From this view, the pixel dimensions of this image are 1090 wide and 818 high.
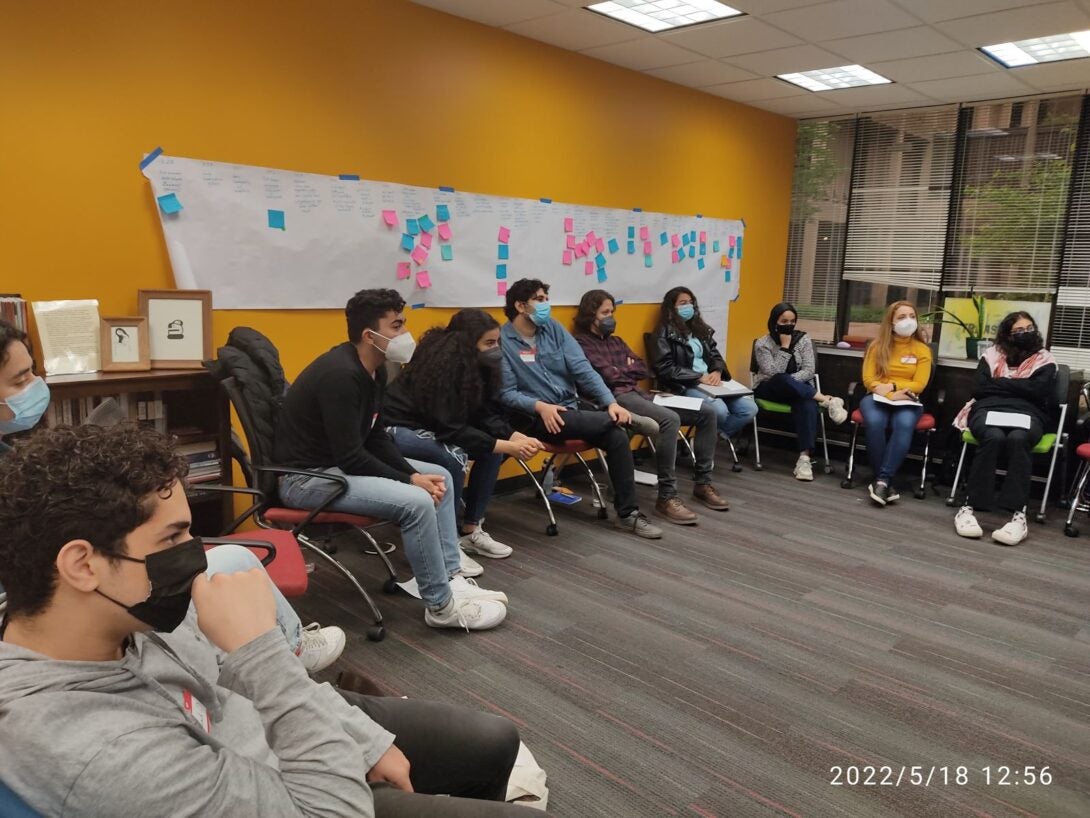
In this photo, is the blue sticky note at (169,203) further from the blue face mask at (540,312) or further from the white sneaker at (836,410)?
the white sneaker at (836,410)

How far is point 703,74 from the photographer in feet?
17.3

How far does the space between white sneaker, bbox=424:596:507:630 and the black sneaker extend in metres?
3.01

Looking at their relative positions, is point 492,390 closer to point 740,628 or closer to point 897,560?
point 740,628

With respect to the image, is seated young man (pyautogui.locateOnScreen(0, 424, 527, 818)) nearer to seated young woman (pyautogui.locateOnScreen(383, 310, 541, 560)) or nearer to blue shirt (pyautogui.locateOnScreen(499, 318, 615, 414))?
seated young woman (pyautogui.locateOnScreen(383, 310, 541, 560))

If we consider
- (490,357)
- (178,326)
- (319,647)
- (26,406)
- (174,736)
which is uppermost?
(178,326)

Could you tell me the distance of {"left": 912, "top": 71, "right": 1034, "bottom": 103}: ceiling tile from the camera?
5.14m

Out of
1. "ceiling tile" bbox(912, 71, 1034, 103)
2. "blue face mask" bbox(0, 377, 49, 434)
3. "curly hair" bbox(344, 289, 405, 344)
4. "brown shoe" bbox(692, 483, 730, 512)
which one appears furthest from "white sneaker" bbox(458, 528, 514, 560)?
"ceiling tile" bbox(912, 71, 1034, 103)

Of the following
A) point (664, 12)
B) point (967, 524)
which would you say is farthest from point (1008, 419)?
point (664, 12)

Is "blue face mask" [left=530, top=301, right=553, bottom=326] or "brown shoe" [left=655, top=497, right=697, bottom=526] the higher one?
"blue face mask" [left=530, top=301, right=553, bottom=326]

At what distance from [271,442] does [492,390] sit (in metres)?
1.20

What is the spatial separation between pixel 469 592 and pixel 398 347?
104 centimetres

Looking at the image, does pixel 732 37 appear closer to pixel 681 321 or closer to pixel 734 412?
pixel 681 321

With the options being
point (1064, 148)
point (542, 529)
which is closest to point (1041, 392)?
point (1064, 148)

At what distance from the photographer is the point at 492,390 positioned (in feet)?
12.8
